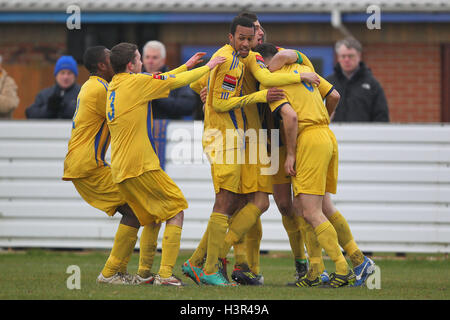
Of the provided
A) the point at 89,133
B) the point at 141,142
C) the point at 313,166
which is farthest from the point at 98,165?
the point at 313,166

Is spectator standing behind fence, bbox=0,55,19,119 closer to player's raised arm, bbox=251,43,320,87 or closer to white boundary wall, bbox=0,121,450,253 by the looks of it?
white boundary wall, bbox=0,121,450,253

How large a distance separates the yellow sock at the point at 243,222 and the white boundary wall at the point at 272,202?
3196 mm

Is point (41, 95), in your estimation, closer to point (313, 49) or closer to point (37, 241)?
point (37, 241)

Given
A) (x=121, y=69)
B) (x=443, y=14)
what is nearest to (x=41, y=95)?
(x=121, y=69)

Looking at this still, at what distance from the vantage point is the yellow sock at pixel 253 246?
8.96 meters

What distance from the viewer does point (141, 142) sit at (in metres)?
8.12

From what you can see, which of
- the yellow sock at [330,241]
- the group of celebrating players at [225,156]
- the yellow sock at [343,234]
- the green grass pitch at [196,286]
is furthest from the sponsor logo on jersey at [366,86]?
the yellow sock at [330,241]

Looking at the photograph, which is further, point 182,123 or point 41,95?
point 41,95

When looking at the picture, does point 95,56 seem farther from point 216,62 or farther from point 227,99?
point 227,99

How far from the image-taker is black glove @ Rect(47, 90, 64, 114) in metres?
12.5

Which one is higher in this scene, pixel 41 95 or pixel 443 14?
pixel 443 14

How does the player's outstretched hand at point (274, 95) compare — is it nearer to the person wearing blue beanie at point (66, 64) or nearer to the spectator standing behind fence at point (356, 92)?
the spectator standing behind fence at point (356, 92)
